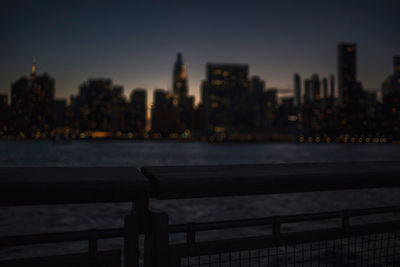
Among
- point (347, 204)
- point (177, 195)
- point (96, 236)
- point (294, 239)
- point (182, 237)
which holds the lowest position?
point (347, 204)

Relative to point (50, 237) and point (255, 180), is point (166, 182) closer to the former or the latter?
point (255, 180)

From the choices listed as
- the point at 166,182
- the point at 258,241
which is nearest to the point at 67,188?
the point at 166,182

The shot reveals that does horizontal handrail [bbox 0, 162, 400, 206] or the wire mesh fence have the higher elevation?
horizontal handrail [bbox 0, 162, 400, 206]

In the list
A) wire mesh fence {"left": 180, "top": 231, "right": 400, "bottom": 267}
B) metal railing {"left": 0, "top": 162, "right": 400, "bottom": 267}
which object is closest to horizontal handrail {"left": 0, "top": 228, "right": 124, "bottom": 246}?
metal railing {"left": 0, "top": 162, "right": 400, "bottom": 267}

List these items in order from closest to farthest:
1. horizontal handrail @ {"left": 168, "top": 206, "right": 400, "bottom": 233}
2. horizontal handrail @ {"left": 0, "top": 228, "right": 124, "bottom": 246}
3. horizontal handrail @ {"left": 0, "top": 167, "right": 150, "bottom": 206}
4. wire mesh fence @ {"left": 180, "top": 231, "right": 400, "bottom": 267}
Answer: horizontal handrail @ {"left": 0, "top": 167, "right": 150, "bottom": 206}, horizontal handrail @ {"left": 0, "top": 228, "right": 124, "bottom": 246}, horizontal handrail @ {"left": 168, "top": 206, "right": 400, "bottom": 233}, wire mesh fence @ {"left": 180, "top": 231, "right": 400, "bottom": 267}

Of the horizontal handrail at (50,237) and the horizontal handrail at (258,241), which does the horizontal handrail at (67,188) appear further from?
the horizontal handrail at (258,241)

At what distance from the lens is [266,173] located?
243 cm

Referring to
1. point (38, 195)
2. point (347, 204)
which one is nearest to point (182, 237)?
point (38, 195)

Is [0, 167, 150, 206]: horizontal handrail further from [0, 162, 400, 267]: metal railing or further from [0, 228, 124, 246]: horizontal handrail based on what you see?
[0, 228, 124, 246]: horizontal handrail

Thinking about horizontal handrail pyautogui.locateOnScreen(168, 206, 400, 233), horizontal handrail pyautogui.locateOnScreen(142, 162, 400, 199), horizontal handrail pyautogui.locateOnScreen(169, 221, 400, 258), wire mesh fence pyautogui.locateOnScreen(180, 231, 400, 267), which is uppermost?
horizontal handrail pyautogui.locateOnScreen(142, 162, 400, 199)

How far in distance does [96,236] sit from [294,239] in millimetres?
1532

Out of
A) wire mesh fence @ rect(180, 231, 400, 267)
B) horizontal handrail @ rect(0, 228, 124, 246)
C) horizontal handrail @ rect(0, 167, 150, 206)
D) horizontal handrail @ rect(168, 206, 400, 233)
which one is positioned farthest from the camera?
wire mesh fence @ rect(180, 231, 400, 267)

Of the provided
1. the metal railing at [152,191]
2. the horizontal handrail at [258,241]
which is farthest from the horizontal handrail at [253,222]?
the horizontal handrail at [258,241]

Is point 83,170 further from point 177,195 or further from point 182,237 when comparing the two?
point 182,237
